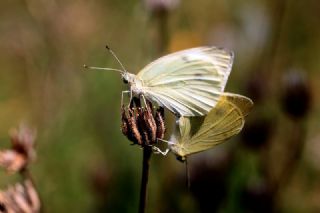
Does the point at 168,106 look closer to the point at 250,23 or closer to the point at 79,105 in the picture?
the point at 79,105

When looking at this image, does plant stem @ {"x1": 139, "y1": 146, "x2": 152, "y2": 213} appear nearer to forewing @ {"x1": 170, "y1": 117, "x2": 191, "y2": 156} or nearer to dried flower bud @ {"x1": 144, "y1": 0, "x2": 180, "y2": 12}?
forewing @ {"x1": 170, "y1": 117, "x2": 191, "y2": 156}

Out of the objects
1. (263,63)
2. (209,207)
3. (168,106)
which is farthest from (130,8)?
(168,106)

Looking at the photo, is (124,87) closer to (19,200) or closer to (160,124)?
(19,200)

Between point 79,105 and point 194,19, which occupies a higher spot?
point 194,19

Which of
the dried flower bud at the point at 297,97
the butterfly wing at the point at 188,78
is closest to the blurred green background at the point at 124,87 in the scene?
the dried flower bud at the point at 297,97

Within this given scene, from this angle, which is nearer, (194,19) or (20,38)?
(20,38)

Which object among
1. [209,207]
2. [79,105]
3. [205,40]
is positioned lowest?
[209,207]

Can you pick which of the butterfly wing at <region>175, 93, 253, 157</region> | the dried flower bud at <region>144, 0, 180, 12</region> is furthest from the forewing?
the dried flower bud at <region>144, 0, 180, 12</region>
